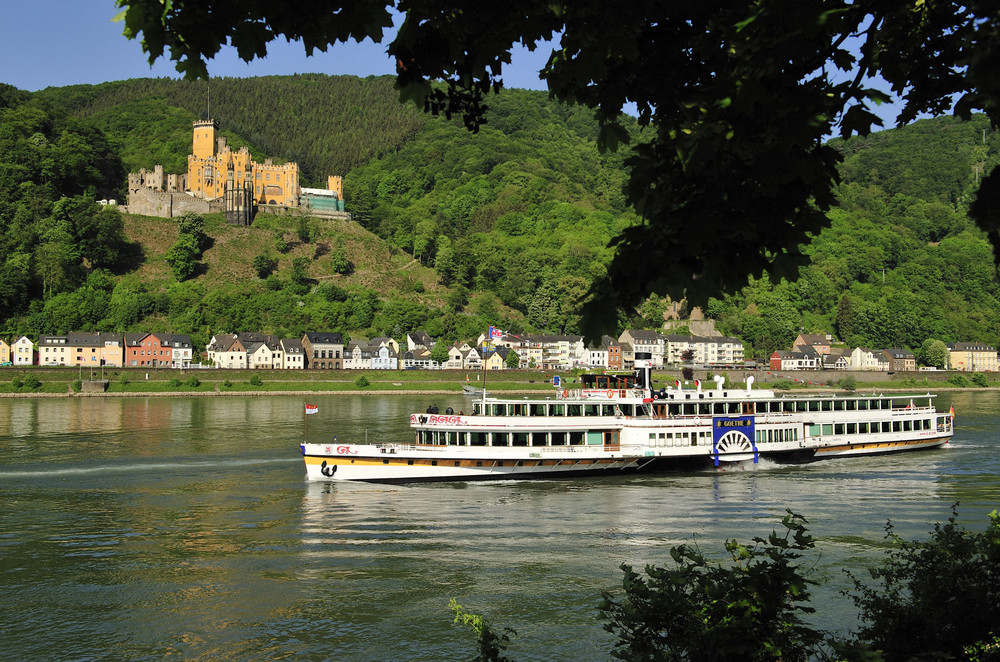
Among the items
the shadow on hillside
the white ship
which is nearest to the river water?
the white ship

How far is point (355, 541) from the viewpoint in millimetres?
26109

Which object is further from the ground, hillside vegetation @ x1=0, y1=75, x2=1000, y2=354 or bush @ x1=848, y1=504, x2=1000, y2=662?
hillside vegetation @ x1=0, y1=75, x2=1000, y2=354

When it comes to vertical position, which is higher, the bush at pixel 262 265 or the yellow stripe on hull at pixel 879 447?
the bush at pixel 262 265

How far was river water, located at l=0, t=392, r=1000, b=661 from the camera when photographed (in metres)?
18.4

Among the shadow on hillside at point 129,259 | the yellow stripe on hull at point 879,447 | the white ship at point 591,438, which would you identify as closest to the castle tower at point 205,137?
the shadow on hillside at point 129,259

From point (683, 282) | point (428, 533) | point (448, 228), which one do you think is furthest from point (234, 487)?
point (448, 228)

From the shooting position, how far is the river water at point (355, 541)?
723 inches

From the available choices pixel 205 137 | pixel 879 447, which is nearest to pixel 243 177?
pixel 205 137

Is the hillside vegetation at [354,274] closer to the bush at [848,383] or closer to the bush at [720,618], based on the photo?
the bush at [848,383]

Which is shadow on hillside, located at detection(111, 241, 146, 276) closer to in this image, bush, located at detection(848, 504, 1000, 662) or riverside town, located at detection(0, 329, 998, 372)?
riverside town, located at detection(0, 329, 998, 372)

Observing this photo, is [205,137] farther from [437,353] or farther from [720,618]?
[720,618]

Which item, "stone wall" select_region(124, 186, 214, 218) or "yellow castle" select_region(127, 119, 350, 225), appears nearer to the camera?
"stone wall" select_region(124, 186, 214, 218)

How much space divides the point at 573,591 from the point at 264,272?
418 feet

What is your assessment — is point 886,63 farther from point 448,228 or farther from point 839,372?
point 448,228
